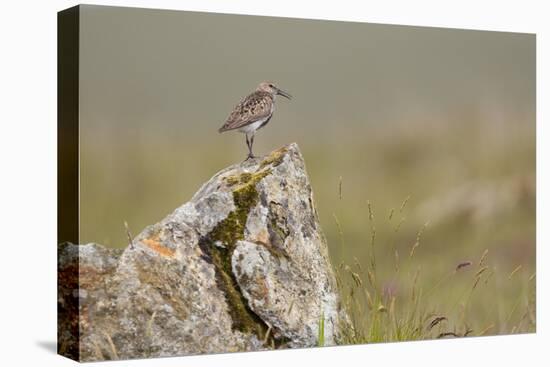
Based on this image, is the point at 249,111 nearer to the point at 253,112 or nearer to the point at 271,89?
the point at 253,112

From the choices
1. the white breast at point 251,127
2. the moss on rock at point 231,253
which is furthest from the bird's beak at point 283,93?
the moss on rock at point 231,253

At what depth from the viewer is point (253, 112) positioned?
33.0ft

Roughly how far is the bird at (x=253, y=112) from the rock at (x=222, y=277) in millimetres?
252

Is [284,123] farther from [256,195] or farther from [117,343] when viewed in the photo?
[117,343]

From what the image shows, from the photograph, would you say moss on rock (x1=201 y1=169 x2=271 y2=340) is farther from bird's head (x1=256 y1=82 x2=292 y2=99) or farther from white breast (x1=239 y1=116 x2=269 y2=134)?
bird's head (x1=256 y1=82 x2=292 y2=99)

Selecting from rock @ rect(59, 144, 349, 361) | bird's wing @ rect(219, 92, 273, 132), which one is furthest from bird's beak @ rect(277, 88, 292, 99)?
rock @ rect(59, 144, 349, 361)

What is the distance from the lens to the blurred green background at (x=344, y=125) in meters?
9.41

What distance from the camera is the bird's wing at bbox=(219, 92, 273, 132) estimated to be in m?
10.0

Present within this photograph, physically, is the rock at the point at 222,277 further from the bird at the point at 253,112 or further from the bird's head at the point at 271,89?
the bird's head at the point at 271,89

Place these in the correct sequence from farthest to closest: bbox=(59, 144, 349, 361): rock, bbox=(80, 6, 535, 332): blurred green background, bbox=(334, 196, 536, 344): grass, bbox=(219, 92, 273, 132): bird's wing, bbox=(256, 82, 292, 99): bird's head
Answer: bbox=(334, 196, 536, 344): grass → bbox=(256, 82, 292, 99): bird's head → bbox=(219, 92, 273, 132): bird's wing → bbox=(80, 6, 535, 332): blurred green background → bbox=(59, 144, 349, 361): rock

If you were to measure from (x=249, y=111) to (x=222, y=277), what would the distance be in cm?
142

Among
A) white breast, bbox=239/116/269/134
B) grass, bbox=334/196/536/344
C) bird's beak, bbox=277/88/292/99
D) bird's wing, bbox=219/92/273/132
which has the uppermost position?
bird's beak, bbox=277/88/292/99

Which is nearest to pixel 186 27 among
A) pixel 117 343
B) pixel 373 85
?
pixel 373 85

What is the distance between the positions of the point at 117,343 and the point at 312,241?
6.11ft
